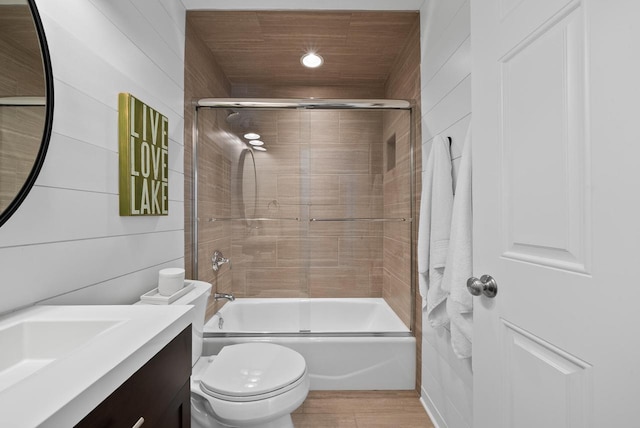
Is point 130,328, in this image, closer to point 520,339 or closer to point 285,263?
point 520,339

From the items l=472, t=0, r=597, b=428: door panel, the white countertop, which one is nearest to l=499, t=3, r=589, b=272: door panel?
l=472, t=0, r=597, b=428: door panel

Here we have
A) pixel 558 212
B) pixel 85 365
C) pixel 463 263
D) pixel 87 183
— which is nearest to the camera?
pixel 85 365

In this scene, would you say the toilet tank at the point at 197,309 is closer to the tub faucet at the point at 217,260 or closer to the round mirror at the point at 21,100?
the tub faucet at the point at 217,260

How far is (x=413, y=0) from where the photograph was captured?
Result: 197 centimetres

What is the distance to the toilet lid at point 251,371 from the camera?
1.34 m

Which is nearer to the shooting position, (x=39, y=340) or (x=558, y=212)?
(x=558, y=212)

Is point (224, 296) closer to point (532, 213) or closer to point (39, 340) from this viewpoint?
point (39, 340)

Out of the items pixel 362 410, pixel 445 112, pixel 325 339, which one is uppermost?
pixel 445 112

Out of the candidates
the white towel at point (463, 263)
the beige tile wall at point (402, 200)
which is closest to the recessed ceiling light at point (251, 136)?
the beige tile wall at point (402, 200)

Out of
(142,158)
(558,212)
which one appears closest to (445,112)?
(558,212)

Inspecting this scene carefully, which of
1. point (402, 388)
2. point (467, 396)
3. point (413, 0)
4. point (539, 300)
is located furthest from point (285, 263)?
point (413, 0)

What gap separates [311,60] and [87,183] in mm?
1936

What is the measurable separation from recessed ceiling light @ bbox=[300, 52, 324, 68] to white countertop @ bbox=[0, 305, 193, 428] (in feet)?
7.17

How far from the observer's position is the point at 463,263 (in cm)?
124
